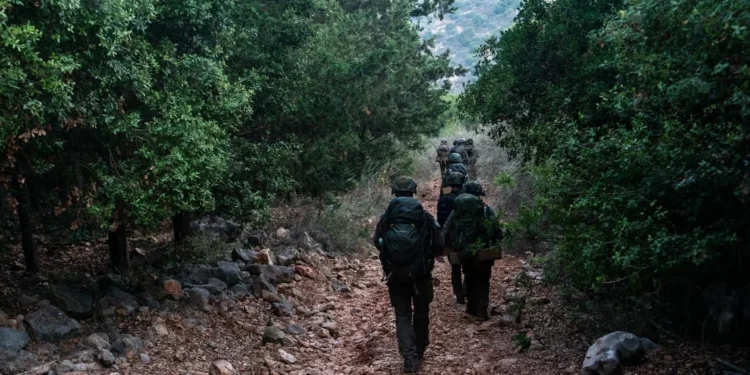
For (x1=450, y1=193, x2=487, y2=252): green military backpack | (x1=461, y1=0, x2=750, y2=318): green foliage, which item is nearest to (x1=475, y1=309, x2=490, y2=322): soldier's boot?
(x1=450, y1=193, x2=487, y2=252): green military backpack

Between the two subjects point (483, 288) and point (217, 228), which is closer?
point (483, 288)

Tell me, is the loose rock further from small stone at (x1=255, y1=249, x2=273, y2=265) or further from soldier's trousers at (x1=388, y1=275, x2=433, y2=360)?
small stone at (x1=255, y1=249, x2=273, y2=265)

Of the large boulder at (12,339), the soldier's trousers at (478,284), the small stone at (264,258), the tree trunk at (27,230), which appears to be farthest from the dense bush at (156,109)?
the soldier's trousers at (478,284)

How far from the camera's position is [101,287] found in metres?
8.34

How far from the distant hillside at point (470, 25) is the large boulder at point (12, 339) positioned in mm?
85535

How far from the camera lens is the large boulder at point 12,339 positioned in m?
6.33

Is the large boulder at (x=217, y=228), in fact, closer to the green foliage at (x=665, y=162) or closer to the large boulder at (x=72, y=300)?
the large boulder at (x=72, y=300)

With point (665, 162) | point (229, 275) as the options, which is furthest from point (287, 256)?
point (665, 162)

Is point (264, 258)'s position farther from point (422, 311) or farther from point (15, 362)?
point (15, 362)

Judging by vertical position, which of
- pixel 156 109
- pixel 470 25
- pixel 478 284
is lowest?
pixel 478 284

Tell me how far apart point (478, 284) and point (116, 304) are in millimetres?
4527

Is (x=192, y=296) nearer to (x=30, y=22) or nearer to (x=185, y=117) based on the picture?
(x=185, y=117)

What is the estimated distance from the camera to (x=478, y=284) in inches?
344

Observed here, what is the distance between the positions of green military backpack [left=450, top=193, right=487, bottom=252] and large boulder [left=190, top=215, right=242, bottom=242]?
542 cm
